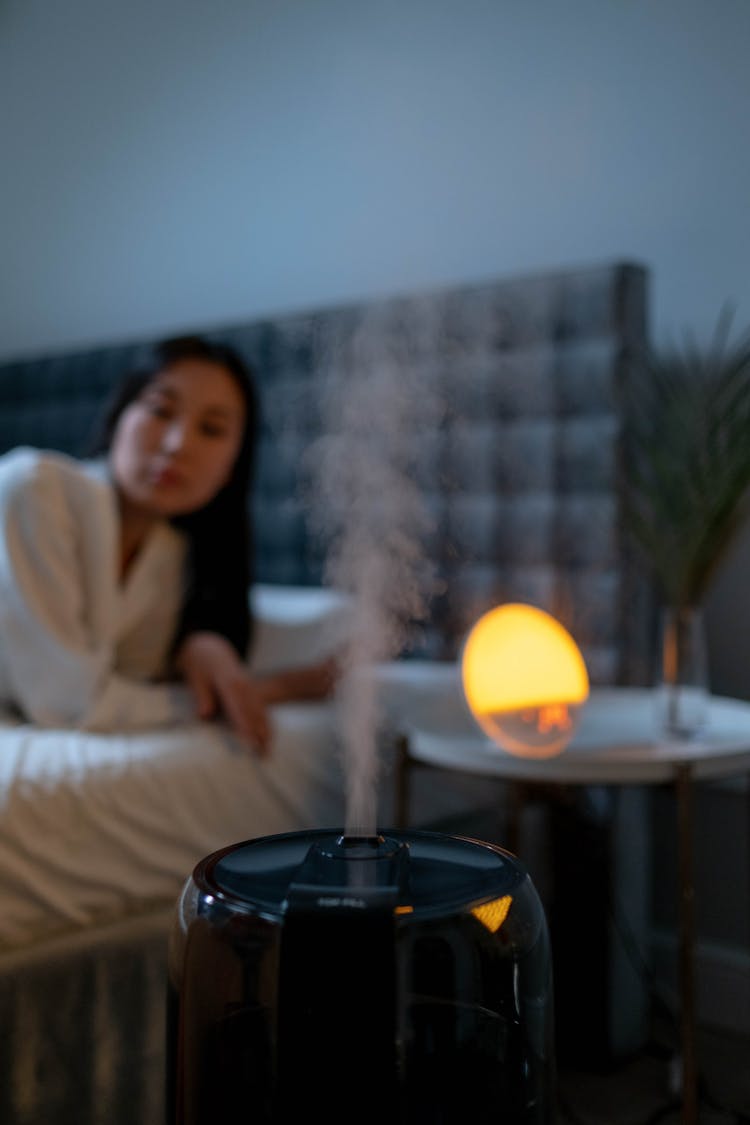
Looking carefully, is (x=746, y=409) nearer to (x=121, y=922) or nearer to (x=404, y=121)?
(x=404, y=121)

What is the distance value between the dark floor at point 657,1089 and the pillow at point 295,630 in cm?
81

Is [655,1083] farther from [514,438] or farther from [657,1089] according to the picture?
[514,438]

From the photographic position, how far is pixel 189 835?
1.47 metres

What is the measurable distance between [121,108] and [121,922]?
234 centimetres

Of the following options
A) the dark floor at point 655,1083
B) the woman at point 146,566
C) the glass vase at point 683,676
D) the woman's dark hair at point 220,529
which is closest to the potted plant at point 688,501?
the glass vase at point 683,676

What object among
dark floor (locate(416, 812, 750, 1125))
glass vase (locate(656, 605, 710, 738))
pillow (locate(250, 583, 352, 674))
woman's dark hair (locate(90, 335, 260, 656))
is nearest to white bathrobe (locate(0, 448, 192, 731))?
woman's dark hair (locate(90, 335, 260, 656))

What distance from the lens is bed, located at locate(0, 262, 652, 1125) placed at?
118cm

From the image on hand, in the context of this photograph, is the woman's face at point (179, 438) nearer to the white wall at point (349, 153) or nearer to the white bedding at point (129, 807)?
the white bedding at point (129, 807)

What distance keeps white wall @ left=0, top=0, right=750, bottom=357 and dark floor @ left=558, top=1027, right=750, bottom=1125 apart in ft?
4.02

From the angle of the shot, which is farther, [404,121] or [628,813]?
[404,121]

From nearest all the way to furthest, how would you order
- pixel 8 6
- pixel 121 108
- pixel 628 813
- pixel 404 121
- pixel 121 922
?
pixel 121 922
pixel 628 813
pixel 404 121
pixel 121 108
pixel 8 6

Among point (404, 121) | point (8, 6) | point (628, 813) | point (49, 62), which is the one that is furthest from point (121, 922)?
point (8, 6)

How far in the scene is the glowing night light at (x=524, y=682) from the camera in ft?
4.77

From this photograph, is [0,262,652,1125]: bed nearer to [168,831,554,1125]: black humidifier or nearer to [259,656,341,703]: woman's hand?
[259,656,341,703]: woman's hand
